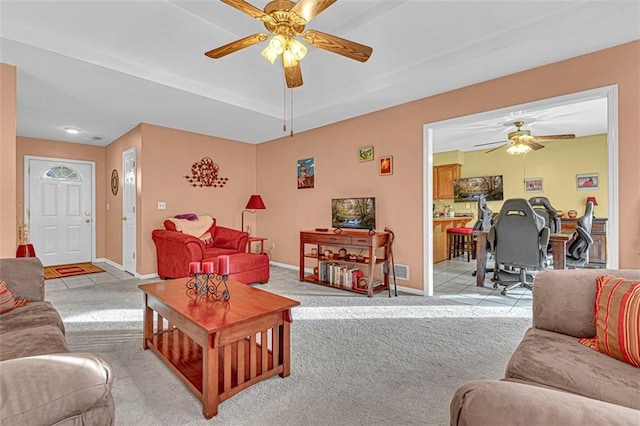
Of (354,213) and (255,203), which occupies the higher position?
(255,203)

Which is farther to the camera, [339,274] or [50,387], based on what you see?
[339,274]

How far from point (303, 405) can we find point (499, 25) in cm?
326

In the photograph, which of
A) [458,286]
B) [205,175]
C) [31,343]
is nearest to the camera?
[31,343]

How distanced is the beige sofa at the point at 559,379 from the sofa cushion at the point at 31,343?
5.79 ft

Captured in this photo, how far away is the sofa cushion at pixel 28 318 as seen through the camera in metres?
1.66

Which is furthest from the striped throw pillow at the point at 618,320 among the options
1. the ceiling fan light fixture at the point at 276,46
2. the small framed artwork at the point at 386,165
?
the small framed artwork at the point at 386,165

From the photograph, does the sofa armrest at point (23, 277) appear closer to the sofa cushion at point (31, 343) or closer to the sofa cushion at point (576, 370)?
the sofa cushion at point (31, 343)

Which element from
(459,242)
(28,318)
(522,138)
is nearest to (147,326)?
(28,318)

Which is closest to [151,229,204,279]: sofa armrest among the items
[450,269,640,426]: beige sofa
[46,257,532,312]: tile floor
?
[46,257,532,312]: tile floor

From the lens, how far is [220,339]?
1.62 meters

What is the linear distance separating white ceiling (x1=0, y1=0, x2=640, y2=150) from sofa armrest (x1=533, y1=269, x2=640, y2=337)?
2.03 metres

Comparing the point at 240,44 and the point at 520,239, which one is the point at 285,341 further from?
the point at 520,239

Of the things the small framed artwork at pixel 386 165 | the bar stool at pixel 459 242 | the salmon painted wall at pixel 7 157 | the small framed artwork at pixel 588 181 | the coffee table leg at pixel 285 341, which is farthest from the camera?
the bar stool at pixel 459 242

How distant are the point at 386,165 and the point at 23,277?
12.3ft
